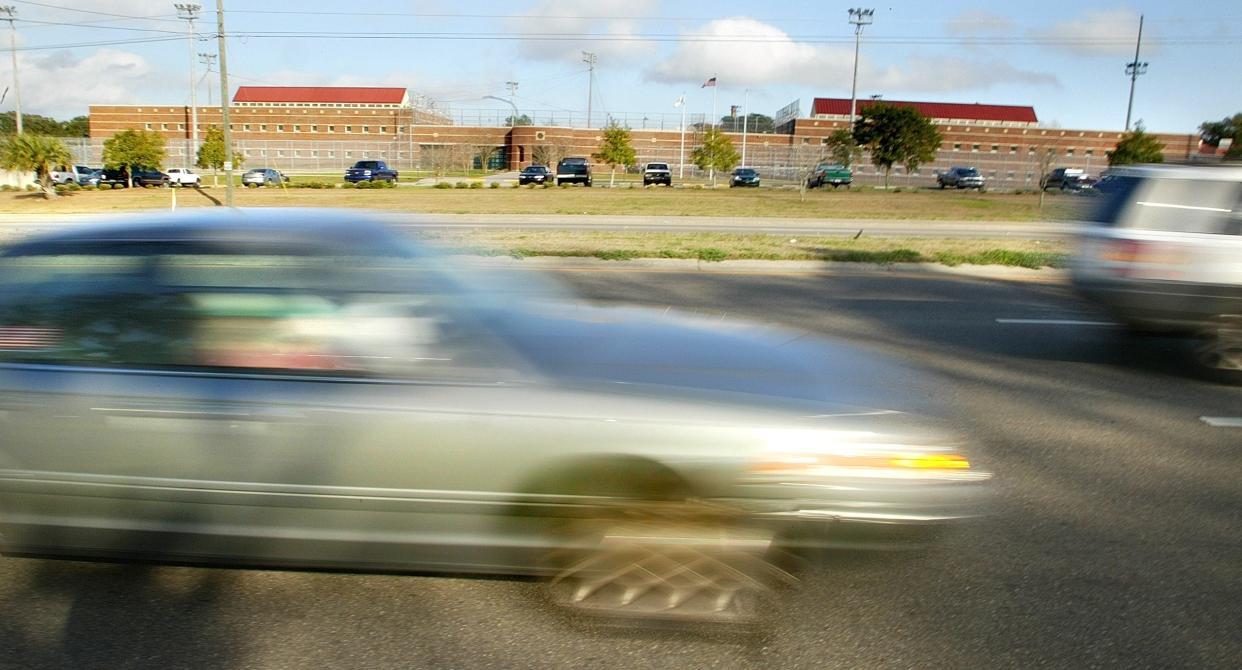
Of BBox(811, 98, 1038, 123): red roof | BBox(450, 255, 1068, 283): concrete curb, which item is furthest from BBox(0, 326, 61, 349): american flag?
BBox(811, 98, 1038, 123): red roof

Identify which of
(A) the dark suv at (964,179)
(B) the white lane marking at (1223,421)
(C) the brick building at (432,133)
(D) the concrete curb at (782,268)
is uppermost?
(C) the brick building at (432,133)

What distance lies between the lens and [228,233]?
3.76m

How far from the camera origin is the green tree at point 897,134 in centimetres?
5419

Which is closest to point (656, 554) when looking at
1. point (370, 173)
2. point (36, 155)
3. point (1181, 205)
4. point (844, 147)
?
point (1181, 205)

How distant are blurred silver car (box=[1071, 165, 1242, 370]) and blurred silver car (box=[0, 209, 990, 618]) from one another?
15.1 feet

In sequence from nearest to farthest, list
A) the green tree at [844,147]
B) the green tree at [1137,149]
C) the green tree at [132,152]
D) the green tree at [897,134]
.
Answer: the green tree at [1137,149], the green tree at [132,152], the green tree at [897,134], the green tree at [844,147]

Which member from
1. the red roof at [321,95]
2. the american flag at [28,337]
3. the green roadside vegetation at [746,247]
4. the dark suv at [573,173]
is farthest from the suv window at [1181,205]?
the red roof at [321,95]

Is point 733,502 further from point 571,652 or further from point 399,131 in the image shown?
point 399,131

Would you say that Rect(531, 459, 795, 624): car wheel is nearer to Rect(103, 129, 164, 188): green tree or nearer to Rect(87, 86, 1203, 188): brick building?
Rect(103, 129, 164, 188): green tree

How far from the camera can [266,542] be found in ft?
11.4

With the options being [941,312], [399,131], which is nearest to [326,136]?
[399,131]

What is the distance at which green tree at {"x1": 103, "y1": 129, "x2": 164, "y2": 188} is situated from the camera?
160 feet

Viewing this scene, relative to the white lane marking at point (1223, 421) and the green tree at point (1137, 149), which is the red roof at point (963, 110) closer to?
the green tree at point (1137, 149)

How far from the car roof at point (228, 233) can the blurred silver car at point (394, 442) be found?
4 centimetres
